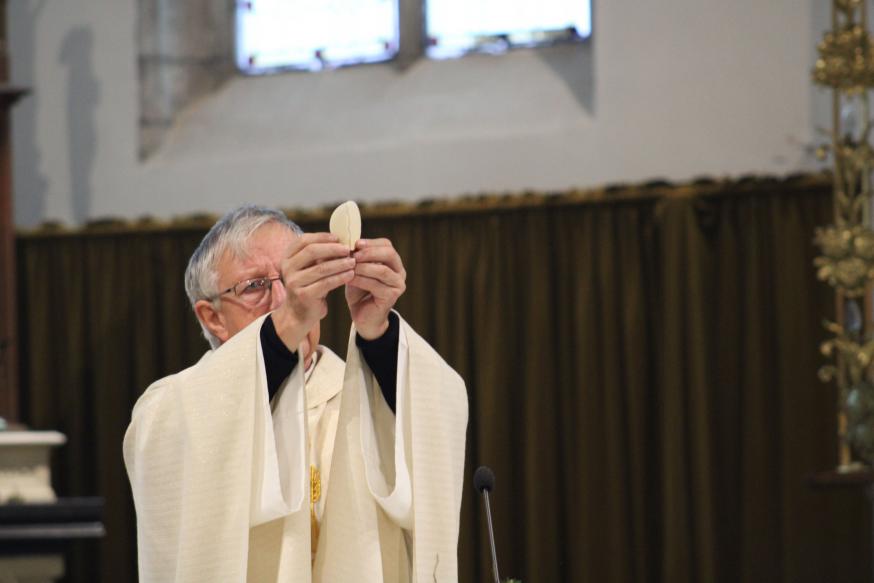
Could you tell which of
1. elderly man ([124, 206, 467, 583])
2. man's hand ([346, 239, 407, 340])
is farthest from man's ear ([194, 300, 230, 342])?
man's hand ([346, 239, 407, 340])

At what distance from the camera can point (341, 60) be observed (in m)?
8.04

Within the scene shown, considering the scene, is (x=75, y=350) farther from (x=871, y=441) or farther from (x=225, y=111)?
(x=871, y=441)

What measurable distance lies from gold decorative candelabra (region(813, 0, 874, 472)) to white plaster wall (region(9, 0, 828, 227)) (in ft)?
2.12

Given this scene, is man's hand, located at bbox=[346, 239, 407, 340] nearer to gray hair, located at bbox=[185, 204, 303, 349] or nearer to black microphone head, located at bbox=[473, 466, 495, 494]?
black microphone head, located at bbox=[473, 466, 495, 494]

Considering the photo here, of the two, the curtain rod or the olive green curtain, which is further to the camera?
the curtain rod

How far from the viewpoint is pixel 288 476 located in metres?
2.77

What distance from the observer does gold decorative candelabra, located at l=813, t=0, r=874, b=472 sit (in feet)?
18.9

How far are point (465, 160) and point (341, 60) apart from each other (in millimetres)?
1162

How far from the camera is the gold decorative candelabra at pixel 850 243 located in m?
5.77

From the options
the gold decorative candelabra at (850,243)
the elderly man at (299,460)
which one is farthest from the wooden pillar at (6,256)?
the elderly man at (299,460)

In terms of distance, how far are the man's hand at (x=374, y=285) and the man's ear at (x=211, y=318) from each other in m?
0.58

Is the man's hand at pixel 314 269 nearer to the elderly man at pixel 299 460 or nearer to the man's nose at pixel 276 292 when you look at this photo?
the elderly man at pixel 299 460

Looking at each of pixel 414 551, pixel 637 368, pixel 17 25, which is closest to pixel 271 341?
pixel 414 551

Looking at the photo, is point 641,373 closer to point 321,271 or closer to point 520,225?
point 520,225
